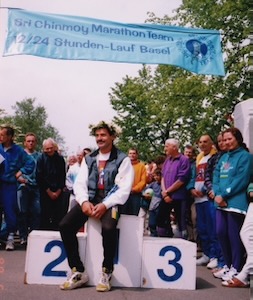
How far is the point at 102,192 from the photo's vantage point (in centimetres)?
491

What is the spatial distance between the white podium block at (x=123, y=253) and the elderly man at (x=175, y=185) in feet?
6.34

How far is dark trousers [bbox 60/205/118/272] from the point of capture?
4.56m

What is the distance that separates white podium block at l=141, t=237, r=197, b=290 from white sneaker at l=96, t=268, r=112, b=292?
1.32ft

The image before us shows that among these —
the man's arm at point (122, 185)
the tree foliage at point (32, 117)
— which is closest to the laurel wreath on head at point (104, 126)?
the man's arm at point (122, 185)

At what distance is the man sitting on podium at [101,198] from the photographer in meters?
4.57

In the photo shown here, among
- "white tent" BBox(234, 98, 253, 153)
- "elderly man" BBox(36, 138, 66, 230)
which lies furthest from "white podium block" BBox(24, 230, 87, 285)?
"elderly man" BBox(36, 138, 66, 230)

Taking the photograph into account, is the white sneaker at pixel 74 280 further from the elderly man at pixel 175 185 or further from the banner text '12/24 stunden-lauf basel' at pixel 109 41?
the banner text '12/24 stunden-lauf basel' at pixel 109 41

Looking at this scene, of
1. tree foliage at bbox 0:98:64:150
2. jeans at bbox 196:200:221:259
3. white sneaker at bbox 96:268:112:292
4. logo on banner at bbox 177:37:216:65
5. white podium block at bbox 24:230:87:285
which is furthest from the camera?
tree foliage at bbox 0:98:64:150

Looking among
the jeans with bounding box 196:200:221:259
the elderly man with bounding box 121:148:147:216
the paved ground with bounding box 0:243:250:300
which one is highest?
the elderly man with bounding box 121:148:147:216

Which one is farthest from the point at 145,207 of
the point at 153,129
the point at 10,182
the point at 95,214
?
the point at 153,129

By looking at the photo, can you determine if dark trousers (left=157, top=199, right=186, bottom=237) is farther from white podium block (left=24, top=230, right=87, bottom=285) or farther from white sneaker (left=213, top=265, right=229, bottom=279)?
white podium block (left=24, top=230, right=87, bottom=285)

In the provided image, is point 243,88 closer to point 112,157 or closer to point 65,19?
point 65,19

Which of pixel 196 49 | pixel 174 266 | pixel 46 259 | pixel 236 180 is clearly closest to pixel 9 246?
pixel 46 259

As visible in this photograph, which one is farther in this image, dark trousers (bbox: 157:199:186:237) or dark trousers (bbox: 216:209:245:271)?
dark trousers (bbox: 157:199:186:237)
